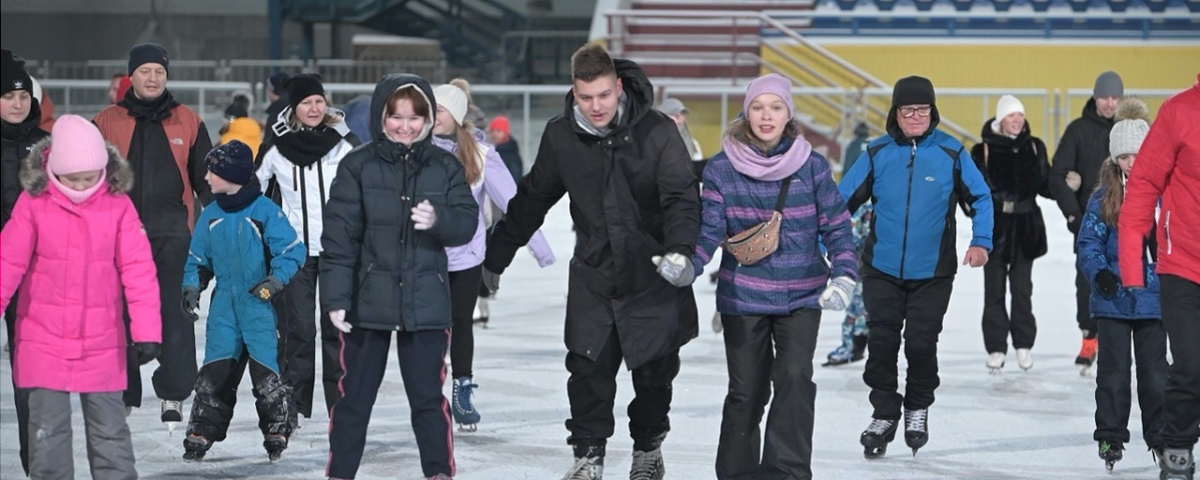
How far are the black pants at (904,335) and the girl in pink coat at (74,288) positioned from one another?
8.74 ft

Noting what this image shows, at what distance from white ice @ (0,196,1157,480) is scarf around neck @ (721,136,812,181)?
1.16m

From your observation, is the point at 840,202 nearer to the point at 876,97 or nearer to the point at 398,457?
the point at 398,457

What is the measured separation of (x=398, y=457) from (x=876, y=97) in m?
Result: 10.0

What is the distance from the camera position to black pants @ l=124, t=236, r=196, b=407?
5.70 meters

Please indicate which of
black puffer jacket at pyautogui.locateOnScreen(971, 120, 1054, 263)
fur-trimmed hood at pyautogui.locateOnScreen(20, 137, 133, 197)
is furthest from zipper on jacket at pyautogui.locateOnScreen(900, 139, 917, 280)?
fur-trimmed hood at pyautogui.locateOnScreen(20, 137, 133, 197)

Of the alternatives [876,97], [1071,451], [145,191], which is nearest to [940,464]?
[1071,451]

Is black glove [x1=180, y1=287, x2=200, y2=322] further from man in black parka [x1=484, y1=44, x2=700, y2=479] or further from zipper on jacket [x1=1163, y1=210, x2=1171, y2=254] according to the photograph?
zipper on jacket [x1=1163, y1=210, x2=1171, y2=254]

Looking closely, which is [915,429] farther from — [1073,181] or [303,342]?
[1073,181]

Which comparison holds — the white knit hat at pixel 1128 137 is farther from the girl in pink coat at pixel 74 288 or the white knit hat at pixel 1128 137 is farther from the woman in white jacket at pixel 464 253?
the girl in pink coat at pixel 74 288

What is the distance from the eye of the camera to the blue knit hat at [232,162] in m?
5.18

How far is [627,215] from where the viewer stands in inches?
185

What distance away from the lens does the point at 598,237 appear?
4754 mm

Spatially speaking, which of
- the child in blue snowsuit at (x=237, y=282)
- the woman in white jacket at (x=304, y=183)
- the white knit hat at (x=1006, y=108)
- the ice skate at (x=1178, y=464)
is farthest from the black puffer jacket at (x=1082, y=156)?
the child in blue snowsuit at (x=237, y=282)

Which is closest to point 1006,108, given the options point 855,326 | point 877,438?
point 855,326
